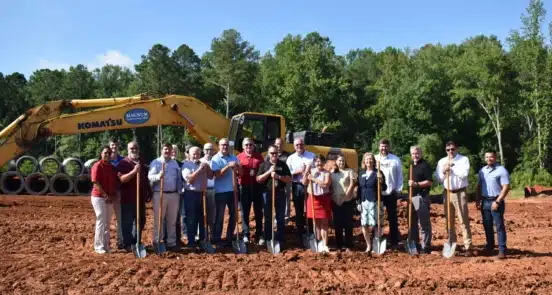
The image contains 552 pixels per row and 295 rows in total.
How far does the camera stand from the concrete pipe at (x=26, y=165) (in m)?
20.3

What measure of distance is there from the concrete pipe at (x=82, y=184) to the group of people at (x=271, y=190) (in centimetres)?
1116

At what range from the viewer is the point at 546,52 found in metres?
38.8

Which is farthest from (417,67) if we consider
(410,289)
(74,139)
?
(410,289)

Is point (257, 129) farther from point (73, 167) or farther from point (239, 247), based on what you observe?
point (73, 167)

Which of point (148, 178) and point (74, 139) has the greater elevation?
point (74, 139)

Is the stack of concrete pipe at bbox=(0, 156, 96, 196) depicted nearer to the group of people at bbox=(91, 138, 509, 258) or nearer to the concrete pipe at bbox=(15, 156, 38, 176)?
the concrete pipe at bbox=(15, 156, 38, 176)

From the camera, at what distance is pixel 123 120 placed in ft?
48.9

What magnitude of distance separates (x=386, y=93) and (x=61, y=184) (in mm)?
32566

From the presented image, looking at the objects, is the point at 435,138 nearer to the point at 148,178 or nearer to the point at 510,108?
the point at 510,108

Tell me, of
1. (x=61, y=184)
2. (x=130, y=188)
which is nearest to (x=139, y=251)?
(x=130, y=188)

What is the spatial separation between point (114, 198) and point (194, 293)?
11.6 ft

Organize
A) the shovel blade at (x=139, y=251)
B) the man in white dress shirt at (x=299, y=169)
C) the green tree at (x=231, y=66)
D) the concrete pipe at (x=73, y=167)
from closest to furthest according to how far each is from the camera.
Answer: the shovel blade at (x=139, y=251) < the man in white dress shirt at (x=299, y=169) < the concrete pipe at (x=73, y=167) < the green tree at (x=231, y=66)

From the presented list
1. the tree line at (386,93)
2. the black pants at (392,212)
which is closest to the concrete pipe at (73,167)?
the black pants at (392,212)

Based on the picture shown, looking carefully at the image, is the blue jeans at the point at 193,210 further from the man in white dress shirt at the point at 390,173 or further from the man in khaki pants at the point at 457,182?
the man in khaki pants at the point at 457,182
